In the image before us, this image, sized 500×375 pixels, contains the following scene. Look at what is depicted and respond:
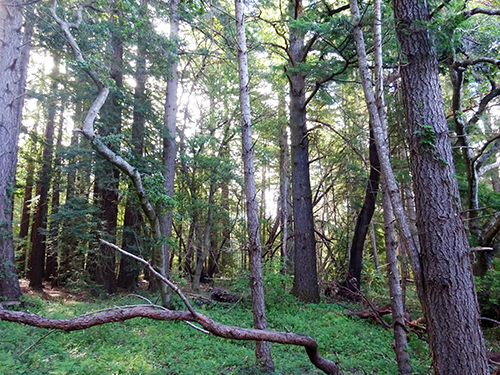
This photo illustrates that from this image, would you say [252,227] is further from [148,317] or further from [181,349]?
[181,349]

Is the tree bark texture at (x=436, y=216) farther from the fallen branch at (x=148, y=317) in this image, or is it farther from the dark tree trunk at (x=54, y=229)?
the dark tree trunk at (x=54, y=229)

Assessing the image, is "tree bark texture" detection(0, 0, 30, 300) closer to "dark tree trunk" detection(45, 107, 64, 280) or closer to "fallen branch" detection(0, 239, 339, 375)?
"dark tree trunk" detection(45, 107, 64, 280)

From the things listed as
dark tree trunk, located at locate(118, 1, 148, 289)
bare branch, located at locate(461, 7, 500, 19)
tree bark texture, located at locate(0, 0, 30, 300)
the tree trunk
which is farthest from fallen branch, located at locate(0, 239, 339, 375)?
the tree trunk

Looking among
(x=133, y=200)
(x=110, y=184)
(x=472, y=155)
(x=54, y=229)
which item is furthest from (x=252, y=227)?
(x=54, y=229)

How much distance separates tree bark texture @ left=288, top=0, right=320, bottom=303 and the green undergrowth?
187 cm

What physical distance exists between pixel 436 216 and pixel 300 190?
6477mm

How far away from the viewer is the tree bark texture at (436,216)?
331cm

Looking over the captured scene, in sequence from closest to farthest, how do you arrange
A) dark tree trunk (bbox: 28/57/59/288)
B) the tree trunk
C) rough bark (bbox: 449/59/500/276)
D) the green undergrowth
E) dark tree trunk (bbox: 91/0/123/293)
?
the green undergrowth, rough bark (bbox: 449/59/500/276), dark tree trunk (bbox: 91/0/123/293), dark tree trunk (bbox: 28/57/59/288), the tree trunk

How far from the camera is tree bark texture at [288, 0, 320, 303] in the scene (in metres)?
9.43

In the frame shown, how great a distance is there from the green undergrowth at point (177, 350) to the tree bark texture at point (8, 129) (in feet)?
3.14

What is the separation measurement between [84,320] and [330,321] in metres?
6.47

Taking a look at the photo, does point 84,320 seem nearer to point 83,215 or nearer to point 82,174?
point 83,215

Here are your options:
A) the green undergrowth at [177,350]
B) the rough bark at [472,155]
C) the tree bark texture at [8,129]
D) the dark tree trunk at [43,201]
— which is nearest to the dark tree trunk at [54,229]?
the dark tree trunk at [43,201]

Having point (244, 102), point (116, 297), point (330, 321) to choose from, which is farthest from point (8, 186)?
point (330, 321)
